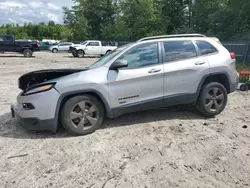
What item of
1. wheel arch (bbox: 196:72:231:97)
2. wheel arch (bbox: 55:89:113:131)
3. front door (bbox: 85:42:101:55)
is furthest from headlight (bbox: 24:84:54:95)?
front door (bbox: 85:42:101:55)

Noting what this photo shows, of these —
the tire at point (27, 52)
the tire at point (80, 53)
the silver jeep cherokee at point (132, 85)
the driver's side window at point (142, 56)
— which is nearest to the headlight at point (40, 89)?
the silver jeep cherokee at point (132, 85)

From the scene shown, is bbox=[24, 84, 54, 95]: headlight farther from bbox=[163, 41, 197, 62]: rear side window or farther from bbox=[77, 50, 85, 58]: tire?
bbox=[77, 50, 85, 58]: tire

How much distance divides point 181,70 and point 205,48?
838 mm

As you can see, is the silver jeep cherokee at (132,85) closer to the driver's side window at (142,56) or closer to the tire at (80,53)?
the driver's side window at (142,56)

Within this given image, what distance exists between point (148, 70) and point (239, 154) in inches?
82.9

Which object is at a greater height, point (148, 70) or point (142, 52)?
point (142, 52)

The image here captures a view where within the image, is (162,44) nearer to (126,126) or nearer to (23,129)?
(126,126)

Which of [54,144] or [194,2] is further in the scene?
[194,2]

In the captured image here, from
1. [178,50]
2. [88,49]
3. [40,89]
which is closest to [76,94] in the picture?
[40,89]

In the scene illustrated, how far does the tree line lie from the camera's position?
28.6 m

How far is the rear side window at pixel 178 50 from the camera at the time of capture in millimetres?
5146

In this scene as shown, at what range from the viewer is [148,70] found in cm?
490

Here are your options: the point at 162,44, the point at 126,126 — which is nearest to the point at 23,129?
the point at 126,126

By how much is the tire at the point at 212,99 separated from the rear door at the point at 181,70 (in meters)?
0.21
